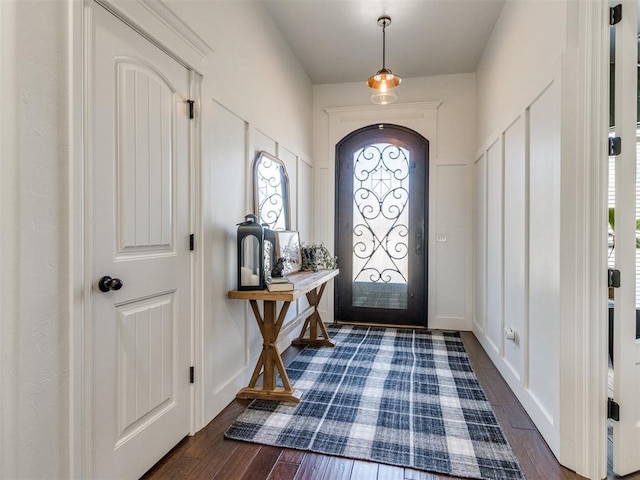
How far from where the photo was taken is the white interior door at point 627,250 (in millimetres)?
1586

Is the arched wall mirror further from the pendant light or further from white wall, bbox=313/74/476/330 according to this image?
white wall, bbox=313/74/476/330

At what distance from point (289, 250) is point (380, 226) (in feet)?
4.99

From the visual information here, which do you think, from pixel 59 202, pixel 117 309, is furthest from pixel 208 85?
pixel 117 309

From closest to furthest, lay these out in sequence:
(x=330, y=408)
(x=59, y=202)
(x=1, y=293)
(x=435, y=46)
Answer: (x=1, y=293), (x=59, y=202), (x=330, y=408), (x=435, y=46)

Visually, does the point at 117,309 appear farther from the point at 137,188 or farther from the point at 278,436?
the point at 278,436

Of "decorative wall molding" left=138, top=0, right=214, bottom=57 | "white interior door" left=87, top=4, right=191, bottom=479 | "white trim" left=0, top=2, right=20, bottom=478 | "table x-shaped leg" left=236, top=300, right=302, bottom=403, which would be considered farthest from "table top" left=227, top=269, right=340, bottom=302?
"decorative wall molding" left=138, top=0, right=214, bottom=57

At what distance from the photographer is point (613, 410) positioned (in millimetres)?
1625

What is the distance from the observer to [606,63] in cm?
157

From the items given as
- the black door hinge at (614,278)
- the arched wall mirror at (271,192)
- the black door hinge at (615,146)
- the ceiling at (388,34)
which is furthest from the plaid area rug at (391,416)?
the ceiling at (388,34)

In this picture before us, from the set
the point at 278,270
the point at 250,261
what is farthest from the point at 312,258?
the point at 250,261

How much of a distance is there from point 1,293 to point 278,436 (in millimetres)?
1461

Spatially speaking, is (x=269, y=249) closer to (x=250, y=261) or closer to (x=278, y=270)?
(x=278, y=270)

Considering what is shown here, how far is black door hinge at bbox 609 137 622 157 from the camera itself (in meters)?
1.58

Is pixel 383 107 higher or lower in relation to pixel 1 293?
higher
